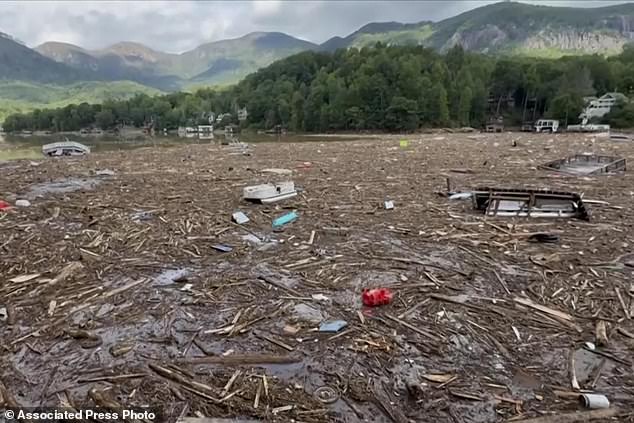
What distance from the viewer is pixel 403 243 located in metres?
6.61

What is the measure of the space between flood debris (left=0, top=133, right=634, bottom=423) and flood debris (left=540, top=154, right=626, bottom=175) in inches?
251

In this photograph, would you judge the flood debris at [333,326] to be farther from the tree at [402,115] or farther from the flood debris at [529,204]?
the tree at [402,115]

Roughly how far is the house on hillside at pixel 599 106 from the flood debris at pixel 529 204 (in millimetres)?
60562

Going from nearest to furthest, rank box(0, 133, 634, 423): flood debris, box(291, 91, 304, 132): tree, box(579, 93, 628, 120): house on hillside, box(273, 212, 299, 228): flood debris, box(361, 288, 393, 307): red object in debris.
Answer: box(0, 133, 634, 423): flood debris < box(361, 288, 393, 307): red object in debris < box(273, 212, 299, 228): flood debris < box(579, 93, 628, 120): house on hillside < box(291, 91, 304, 132): tree

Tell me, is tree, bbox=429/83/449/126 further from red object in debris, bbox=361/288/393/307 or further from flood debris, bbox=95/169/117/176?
red object in debris, bbox=361/288/393/307

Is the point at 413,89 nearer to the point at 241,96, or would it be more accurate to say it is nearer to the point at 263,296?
the point at 241,96

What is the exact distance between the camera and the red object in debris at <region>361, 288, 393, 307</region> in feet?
14.5

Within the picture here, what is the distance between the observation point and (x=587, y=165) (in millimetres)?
15594

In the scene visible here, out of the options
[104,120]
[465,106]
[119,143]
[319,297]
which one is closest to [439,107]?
[465,106]

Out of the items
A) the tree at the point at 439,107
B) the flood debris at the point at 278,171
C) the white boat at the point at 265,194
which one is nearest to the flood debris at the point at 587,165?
the flood debris at the point at 278,171

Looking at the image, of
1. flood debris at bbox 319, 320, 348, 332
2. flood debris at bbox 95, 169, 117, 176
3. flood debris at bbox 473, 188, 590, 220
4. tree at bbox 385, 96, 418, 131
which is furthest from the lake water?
flood debris at bbox 319, 320, 348, 332

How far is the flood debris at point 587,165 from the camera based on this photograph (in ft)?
46.3

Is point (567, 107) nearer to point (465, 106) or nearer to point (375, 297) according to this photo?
point (465, 106)

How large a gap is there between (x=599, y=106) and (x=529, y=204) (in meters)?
64.5
